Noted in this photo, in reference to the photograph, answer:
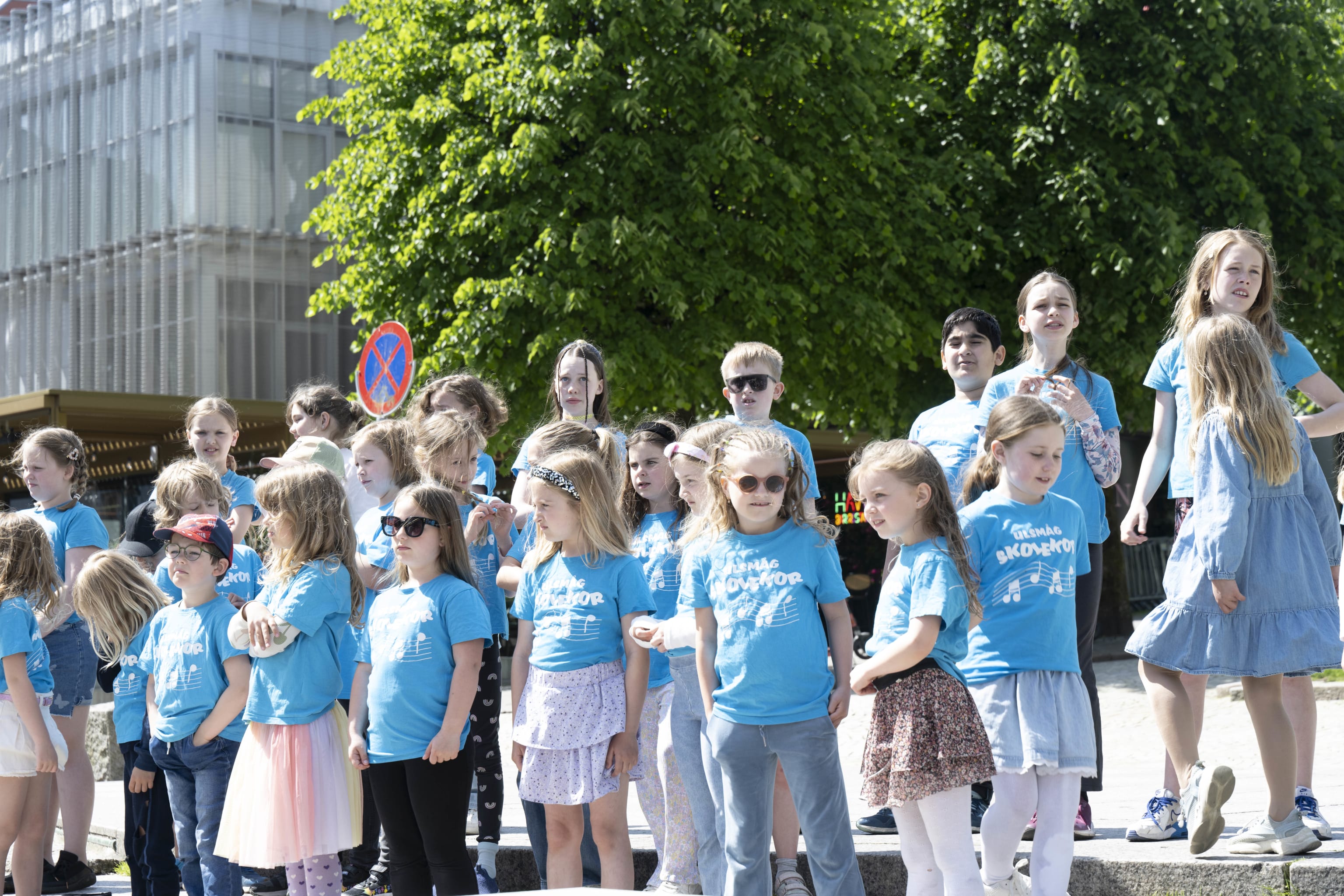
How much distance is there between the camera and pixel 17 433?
72.5 ft

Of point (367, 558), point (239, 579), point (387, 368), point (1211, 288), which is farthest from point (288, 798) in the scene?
point (387, 368)

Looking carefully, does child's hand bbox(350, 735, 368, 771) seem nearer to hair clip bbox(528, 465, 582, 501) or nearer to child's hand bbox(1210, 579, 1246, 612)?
hair clip bbox(528, 465, 582, 501)

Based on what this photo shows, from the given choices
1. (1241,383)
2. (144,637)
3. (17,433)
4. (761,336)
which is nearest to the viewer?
(1241,383)

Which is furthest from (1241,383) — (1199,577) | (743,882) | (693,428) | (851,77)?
(851,77)

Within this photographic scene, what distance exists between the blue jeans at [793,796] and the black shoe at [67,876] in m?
3.66

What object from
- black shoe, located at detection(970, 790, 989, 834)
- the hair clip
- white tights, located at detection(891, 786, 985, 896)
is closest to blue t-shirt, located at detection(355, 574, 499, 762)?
the hair clip

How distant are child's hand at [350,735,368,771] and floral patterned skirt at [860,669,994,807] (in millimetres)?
1770

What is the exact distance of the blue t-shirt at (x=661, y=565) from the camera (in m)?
5.29

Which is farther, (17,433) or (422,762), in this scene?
(17,433)

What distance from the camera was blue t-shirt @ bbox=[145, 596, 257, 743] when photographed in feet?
17.4

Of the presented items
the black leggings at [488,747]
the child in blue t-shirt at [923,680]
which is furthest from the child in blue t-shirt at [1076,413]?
the black leggings at [488,747]

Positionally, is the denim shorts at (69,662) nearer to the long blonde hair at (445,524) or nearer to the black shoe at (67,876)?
the black shoe at (67,876)

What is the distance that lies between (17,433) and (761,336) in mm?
12698

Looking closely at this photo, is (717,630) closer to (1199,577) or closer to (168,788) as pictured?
(1199,577)
